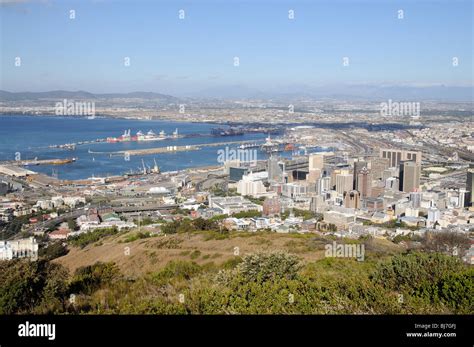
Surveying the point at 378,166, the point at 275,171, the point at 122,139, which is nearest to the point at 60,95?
the point at 122,139

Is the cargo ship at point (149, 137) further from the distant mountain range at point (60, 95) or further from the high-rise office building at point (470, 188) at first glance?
the high-rise office building at point (470, 188)

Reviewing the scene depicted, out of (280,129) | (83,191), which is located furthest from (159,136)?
(83,191)

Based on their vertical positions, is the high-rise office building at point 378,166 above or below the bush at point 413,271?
below

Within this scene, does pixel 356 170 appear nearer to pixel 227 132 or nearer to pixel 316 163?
pixel 316 163

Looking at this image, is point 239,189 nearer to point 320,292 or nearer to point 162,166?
point 162,166

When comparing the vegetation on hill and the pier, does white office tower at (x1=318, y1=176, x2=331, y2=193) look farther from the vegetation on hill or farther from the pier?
the vegetation on hill

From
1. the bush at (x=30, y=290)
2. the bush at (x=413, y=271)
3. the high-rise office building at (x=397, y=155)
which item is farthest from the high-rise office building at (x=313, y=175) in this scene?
the bush at (x=30, y=290)

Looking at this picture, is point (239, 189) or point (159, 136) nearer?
point (239, 189)
